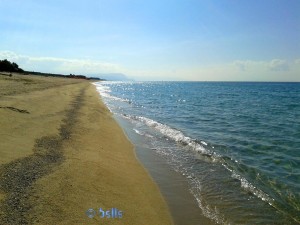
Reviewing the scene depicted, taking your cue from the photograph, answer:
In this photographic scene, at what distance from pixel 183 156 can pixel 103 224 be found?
780cm

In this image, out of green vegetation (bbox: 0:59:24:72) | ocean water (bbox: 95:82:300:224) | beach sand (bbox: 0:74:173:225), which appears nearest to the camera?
beach sand (bbox: 0:74:173:225)

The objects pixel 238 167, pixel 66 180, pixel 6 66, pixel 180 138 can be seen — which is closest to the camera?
pixel 66 180

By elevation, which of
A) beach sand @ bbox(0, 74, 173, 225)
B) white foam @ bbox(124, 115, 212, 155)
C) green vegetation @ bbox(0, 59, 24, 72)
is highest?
green vegetation @ bbox(0, 59, 24, 72)

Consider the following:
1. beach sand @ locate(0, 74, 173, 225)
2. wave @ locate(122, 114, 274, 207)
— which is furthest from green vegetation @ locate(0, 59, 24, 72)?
beach sand @ locate(0, 74, 173, 225)

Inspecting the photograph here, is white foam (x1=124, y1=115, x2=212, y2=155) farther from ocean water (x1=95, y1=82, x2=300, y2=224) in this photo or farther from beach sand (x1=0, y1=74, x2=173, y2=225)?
beach sand (x1=0, y1=74, x2=173, y2=225)


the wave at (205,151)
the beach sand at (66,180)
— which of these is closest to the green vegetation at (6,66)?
Result: the wave at (205,151)

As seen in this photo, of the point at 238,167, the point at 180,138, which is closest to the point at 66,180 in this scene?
the point at 238,167

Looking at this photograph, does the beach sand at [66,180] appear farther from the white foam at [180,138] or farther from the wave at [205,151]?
the white foam at [180,138]

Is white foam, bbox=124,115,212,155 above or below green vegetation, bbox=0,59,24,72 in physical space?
below

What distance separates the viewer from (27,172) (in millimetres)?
7082

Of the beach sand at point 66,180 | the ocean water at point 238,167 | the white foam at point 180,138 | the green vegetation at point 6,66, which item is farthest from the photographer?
the green vegetation at point 6,66

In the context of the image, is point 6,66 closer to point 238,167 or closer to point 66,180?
point 238,167

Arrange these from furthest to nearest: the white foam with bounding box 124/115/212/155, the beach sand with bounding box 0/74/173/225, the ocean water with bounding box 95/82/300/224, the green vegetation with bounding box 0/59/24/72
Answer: the green vegetation with bounding box 0/59/24/72 → the white foam with bounding box 124/115/212/155 → the ocean water with bounding box 95/82/300/224 → the beach sand with bounding box 0/74/173/225

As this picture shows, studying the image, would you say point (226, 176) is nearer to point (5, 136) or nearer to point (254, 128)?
point (5, 136)
